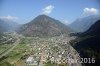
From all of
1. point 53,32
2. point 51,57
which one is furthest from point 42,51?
point 53,32

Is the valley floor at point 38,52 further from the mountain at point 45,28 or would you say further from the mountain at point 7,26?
the mountain at point 7,26

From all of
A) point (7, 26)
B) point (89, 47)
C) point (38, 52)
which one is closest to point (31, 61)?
point (38, 52)

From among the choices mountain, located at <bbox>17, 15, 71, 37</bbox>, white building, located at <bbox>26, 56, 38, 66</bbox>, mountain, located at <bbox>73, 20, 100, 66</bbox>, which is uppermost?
mountain, located at <bbox>17, 15, 71, 37</bbox>

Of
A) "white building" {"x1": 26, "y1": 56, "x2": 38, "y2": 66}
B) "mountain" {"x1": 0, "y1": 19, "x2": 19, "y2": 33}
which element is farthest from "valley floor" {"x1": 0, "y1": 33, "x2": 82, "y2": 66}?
"mountain" {"x1": 0, "y1": 19, "x2": 19, "y2": 33}

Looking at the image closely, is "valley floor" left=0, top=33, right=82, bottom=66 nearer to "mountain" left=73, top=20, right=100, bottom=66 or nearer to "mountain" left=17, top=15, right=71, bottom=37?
"mountain" left=73, top=20, right=100, bottom=66

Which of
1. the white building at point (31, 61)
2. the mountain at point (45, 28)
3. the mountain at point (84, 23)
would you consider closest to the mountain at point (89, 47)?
the mountain at point (84, 23)

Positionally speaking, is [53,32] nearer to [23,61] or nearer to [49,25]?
[49,25]

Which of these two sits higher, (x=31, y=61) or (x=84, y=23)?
(x=84, y=23)

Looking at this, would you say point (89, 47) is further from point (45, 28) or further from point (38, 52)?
point (45, 28)
